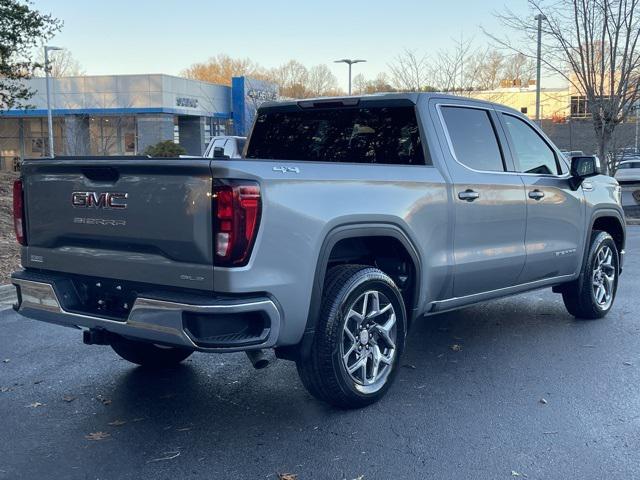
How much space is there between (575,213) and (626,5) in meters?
11.6

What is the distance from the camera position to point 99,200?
4.19 m

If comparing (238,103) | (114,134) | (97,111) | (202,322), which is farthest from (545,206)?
(238,103)

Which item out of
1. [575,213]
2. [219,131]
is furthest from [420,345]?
[219,131]

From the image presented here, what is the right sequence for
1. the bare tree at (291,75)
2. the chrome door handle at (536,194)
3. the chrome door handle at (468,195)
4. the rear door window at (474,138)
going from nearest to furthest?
the chrome door handle at (468,195)
the rear door window at (474,138)
the chrome door handle at (536,194)
the bare tree at (291,75)

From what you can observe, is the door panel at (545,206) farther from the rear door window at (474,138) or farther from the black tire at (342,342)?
the black tire at (342,342)

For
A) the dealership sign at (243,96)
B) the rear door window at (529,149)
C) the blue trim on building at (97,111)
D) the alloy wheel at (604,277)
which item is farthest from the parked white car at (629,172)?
the blue trim on building at (97,111)

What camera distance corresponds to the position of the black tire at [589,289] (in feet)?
22.9

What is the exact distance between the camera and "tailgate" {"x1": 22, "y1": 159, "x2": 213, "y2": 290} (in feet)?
12.6

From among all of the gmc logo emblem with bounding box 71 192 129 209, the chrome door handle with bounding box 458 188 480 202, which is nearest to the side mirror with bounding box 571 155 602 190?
the chrome door handle with bounding box 458 188 480 202

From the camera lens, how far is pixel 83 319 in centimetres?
430

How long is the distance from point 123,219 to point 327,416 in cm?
171

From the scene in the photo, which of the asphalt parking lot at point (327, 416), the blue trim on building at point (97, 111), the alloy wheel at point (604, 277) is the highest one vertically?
the blue trim on building at point (97, 111)

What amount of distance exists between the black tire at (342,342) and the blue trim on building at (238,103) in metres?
37.7

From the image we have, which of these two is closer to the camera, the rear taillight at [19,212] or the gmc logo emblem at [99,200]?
the gmc logo emblem at [99,200]
